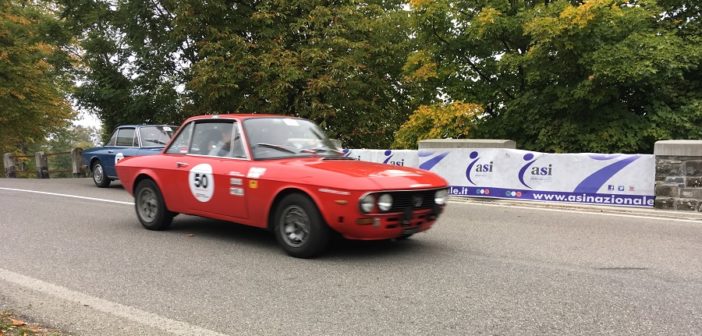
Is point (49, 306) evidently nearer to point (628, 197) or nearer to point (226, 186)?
point (226, 186)

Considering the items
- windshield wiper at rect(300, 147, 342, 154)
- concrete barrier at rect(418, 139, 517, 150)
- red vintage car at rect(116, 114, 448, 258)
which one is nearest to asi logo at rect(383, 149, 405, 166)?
concrete barrier at rect(418, 139, 517, 150)

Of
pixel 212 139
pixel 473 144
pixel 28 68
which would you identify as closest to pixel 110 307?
pixel 212 139

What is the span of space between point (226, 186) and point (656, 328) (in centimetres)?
442

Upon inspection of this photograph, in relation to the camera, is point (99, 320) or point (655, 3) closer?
point (99, 320)

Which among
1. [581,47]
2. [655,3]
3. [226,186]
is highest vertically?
[655,3]

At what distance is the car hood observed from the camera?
526 cm

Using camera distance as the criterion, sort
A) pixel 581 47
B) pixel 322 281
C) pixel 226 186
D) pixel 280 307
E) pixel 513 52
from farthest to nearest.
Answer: pixel 513 52 → pixel 581 47 → pixel 226 186 → pixel 322 281 → pixel 280 307

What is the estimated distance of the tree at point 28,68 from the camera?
25.3 metres

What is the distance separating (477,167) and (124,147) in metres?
8.82

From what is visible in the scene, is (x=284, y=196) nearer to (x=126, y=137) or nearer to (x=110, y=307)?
(x=110, y=307)

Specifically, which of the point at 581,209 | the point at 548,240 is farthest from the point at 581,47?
the point at 548,240

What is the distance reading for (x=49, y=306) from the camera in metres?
4.22

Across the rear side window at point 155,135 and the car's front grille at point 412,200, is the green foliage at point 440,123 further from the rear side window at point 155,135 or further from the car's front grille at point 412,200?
the car's front grille at point 412,200

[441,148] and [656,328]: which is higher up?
[441,148]
